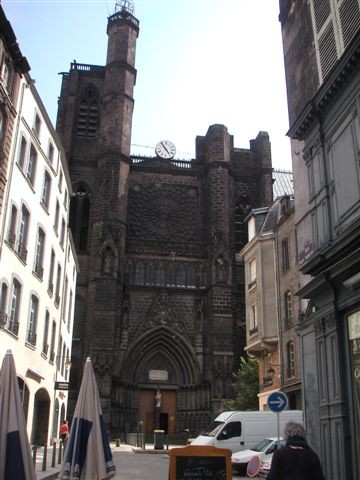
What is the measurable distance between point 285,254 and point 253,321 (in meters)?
4.64

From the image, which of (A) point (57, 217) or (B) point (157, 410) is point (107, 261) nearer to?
(A) point (57, 217)

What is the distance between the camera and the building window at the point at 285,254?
25.0 metres

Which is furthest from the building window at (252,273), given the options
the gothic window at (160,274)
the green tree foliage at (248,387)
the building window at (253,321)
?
the gothic window at (160,274)

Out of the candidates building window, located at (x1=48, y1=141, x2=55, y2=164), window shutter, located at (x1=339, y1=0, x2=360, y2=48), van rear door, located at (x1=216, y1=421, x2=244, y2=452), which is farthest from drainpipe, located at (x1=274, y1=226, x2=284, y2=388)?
window shutter, located at (x1=339, y1=0, x2=360, y2=48)

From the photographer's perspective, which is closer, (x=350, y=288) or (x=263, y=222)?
(x=350, y=288)

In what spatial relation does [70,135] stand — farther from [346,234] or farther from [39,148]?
[346,234]

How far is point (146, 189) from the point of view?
140 ft

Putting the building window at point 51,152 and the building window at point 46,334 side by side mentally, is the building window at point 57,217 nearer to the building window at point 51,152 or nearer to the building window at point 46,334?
the building window at point 51,152

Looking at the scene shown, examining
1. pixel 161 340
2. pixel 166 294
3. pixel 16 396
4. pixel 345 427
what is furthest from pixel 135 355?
pixel 16 396

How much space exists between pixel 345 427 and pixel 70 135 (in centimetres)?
3631

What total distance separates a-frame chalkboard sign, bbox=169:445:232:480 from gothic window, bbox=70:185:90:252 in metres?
32.1

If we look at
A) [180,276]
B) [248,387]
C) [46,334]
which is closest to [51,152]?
[46,334]

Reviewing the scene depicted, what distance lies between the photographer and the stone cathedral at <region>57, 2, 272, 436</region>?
36.7 meters

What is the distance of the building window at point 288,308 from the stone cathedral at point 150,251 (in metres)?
12.6
